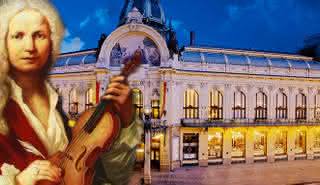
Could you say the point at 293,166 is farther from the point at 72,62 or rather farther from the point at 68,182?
the point at 68,182

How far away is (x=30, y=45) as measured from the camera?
5.63 m

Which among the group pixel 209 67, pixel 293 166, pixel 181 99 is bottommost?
pixel 293 166

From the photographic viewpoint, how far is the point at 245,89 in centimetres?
2902

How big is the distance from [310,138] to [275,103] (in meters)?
4.39

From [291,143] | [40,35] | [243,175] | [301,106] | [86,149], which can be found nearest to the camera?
[40,35]

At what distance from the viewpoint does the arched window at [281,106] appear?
3031 centimetres

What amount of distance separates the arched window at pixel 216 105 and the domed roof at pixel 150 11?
20.7 ft

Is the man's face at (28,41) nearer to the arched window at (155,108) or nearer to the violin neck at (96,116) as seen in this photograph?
the violin neck at (96,116)

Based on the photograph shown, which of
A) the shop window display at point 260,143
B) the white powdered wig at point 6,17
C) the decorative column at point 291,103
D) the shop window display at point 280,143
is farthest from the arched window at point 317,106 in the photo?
the white powdered wig at point 6,17

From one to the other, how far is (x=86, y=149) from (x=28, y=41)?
64.7 inches

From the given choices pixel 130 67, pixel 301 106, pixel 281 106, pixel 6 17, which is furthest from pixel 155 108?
pixel 6 17

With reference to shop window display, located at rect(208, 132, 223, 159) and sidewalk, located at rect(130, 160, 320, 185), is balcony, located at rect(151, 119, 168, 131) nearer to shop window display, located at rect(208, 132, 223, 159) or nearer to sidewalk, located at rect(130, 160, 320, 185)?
sidewalk, located at rect(130, 160, 320, 185)

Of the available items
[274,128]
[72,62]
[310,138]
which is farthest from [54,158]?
[310,138]

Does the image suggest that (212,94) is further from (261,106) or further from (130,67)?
(130,67)
